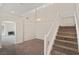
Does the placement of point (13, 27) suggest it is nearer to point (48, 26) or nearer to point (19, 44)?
point (19, 44)

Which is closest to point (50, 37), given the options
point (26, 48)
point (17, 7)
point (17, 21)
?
point (26, 48)

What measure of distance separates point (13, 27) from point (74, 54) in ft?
3.43

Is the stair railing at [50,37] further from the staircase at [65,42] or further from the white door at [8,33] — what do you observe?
the white door at [8,33]

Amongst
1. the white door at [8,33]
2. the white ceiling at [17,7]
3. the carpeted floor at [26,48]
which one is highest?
the white ceiling at [17,7]

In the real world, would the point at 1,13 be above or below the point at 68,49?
above

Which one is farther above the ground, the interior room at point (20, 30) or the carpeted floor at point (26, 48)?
the interior room at point (20, 30)

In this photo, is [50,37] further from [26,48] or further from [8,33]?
[8,33]

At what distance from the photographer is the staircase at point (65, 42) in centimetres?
140

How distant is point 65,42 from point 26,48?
0.63 meters

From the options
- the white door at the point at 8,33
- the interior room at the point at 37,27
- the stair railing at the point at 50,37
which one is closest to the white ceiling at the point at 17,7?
the interior room at the point at 37,27

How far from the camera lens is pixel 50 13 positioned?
1.43m

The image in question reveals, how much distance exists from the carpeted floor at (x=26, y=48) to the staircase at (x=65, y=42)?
0.74ft
